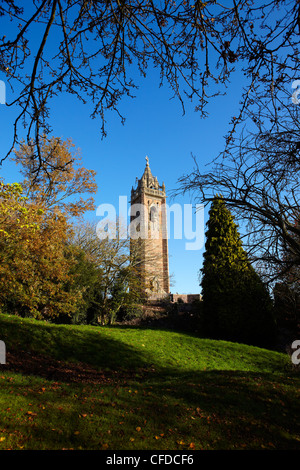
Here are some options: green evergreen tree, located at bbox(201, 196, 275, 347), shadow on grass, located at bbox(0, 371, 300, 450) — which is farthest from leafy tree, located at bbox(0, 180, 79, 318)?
green evergreen tree, located at bbox(201, 196, 275, 347)

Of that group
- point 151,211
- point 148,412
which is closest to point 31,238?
point 148,412

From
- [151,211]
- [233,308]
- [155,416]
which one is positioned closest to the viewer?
[155,416]

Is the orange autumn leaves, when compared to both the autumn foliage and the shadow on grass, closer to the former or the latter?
the autumn foliage

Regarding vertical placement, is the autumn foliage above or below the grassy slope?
above

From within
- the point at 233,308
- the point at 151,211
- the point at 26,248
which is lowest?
the point at 233,308

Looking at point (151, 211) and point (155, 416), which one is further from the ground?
point (151, 211)

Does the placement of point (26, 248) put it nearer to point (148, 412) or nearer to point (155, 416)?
point (148, 412)

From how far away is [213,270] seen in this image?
1644 centimetres

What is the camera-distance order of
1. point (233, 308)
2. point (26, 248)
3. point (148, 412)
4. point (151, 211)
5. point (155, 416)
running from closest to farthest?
1. point (155, 416)
2. point (148, 412)
3. point (26, 248)
4. point (233, 308)
5. point (151, 211)

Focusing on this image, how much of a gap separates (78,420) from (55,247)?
720 cm

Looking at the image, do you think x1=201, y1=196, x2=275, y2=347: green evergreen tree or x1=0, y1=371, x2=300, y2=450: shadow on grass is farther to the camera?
x1=201, y1=196, x2=275, y2=347: green evergreen tree
